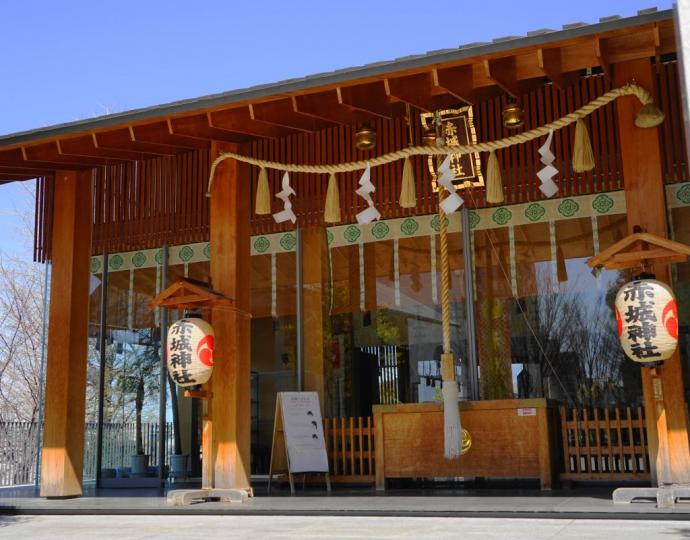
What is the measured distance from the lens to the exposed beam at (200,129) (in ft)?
24.8

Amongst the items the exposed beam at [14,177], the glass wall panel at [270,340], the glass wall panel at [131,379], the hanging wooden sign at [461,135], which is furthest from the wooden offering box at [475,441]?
the exposed beam at [14,177]

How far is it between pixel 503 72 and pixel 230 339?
3.52 m

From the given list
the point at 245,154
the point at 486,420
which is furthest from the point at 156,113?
the point at 486,420

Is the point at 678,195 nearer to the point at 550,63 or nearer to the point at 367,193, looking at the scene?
the point at 550,63

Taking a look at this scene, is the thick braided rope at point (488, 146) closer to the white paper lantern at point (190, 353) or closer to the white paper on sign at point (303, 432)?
the white paper lantern at point (190, 353)

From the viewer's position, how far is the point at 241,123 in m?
7.61

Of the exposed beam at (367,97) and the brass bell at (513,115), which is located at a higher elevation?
the exposed beam at (367,97)

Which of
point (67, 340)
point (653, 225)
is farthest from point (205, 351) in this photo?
point (653, 225)

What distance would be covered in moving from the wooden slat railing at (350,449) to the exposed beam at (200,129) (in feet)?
11.2

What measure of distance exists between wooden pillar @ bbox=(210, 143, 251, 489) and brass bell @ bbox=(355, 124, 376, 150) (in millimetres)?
1251

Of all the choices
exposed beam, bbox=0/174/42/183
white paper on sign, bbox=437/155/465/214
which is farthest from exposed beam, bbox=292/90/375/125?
exposed beam, bbox=0/174/42/183

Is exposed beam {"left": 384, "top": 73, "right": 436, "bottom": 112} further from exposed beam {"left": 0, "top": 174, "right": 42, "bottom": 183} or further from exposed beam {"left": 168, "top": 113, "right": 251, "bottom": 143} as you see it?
exposed beam {"left": 0, "top": 174, "right": 42, "bottom": 183}

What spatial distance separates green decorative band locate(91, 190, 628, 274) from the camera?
8.32 m

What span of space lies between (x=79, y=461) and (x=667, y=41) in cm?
682
